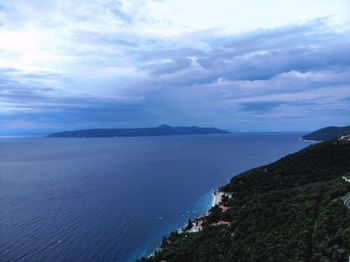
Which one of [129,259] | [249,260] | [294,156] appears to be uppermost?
[294,156]

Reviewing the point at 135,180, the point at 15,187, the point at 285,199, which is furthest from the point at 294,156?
the point at 15,187

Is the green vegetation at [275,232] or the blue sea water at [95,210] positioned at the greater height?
the green vegetation at [275,232]

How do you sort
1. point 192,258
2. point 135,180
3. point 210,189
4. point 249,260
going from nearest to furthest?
point 249,260
point 192,258
point 210,189
point 135,180

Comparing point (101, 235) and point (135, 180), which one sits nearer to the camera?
point (101, 235)

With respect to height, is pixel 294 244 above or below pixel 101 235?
above

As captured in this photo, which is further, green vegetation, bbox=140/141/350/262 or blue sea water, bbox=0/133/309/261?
blue sea water, bbox=0/133/309/261

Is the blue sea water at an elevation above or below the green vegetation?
below

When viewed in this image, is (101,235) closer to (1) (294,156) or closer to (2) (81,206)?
(2) (81,206)

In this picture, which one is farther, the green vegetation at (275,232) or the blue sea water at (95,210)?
the blue sea water at (95,210)

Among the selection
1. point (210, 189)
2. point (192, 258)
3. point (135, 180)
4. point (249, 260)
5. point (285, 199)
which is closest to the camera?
point (249, 260)

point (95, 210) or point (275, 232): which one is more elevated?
point (275, 232)

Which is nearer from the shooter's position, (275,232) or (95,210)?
(275,232)
